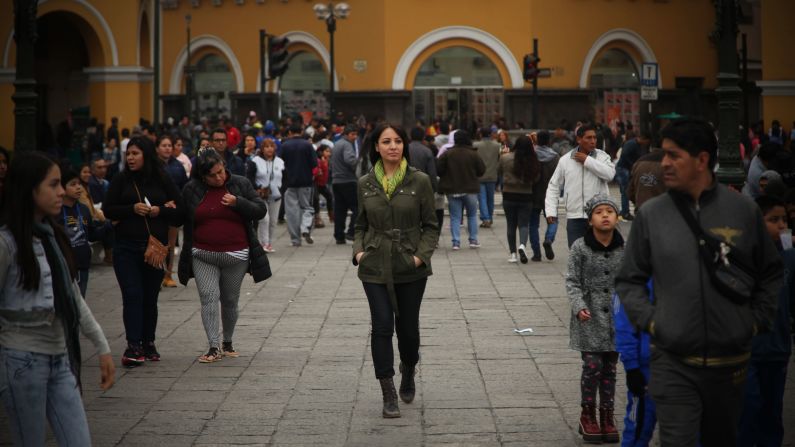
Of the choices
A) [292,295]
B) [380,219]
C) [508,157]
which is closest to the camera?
[380,219]

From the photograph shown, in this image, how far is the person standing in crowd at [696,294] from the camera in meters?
5.18

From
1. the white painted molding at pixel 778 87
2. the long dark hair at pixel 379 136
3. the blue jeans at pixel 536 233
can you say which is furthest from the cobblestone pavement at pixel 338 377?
the white painted molding at pixel 778 87

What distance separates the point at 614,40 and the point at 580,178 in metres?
28.7

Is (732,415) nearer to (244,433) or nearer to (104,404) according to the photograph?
(244,433)

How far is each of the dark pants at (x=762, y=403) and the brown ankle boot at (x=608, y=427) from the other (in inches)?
33.6

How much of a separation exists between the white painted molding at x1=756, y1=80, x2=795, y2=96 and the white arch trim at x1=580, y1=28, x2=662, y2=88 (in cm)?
1263

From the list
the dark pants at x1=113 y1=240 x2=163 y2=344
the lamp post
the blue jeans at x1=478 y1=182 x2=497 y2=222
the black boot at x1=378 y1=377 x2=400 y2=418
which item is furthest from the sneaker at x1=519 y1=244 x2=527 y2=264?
the lamp post

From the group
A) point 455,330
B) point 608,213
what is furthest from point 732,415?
point 455,330

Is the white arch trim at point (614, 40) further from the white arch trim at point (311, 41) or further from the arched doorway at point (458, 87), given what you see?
the white arch trim at point (311, 41)

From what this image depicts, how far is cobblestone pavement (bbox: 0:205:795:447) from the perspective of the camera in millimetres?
7812

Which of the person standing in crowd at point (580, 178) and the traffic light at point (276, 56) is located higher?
the traffic light at point (276, 56)

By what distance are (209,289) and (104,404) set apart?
1.67m

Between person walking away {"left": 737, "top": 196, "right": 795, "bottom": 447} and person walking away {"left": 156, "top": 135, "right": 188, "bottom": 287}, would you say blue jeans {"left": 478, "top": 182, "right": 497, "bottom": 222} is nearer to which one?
person walking away {"left": 156, "top": 135, "right": 188, "bottom": 287}

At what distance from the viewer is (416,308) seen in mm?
8312
